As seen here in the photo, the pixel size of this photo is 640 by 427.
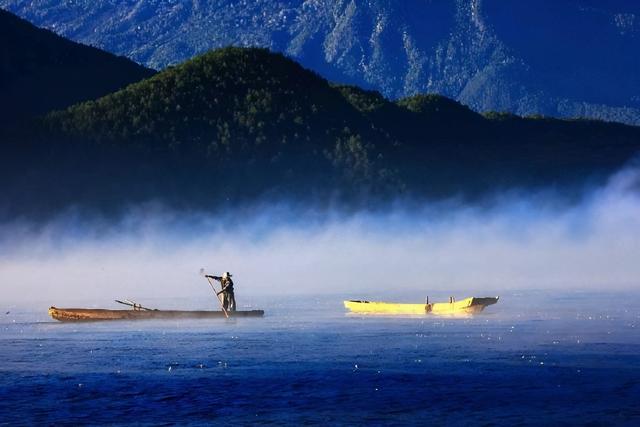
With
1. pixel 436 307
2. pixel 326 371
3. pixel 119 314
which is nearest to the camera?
pixel 326 371

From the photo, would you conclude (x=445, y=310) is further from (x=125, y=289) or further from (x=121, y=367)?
(x=125, y=289)

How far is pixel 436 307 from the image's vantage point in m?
111

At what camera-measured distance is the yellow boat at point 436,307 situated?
109 meters

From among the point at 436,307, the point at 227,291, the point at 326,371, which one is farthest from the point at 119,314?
the point at 326,371

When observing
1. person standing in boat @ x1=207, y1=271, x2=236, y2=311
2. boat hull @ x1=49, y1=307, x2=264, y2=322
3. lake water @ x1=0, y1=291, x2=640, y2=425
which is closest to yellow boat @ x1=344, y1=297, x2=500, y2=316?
lake water @ x1=0, y1=291, x2=640, y2=425

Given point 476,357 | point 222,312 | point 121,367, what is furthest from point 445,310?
point 121,367

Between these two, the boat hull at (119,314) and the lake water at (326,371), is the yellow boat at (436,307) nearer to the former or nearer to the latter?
the lake water at (326,371)

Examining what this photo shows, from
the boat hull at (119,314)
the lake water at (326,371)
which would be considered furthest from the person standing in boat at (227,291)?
the lake water at (326,371)

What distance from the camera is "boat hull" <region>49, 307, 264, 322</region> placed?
341ft

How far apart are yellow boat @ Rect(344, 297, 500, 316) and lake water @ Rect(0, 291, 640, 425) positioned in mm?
2519

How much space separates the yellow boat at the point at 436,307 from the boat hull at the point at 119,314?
11.8 m

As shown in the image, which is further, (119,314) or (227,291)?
(227,291)

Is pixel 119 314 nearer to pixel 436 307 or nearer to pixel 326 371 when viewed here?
pixel 436 307

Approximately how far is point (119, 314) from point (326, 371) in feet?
128
